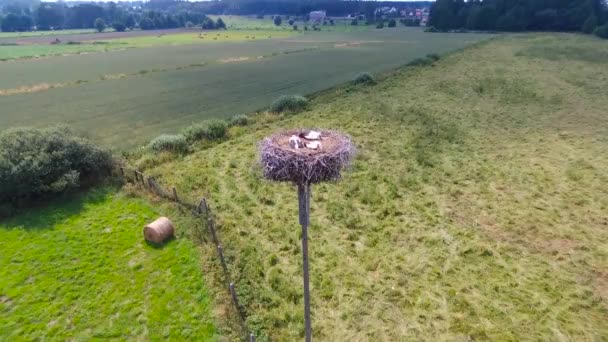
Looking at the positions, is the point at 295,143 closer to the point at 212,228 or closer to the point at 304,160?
the point at 304,160

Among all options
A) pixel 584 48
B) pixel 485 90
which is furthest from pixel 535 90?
pixel 584 48

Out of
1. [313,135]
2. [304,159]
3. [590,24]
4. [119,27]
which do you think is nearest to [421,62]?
[313,135]

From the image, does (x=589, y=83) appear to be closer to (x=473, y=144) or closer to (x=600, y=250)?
(x=473, y=144)

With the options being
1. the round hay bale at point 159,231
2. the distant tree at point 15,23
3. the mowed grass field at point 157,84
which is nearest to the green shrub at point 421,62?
the mowed grass field at point 157,84

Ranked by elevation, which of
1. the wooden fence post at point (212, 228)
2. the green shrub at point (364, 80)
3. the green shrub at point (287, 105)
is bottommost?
the wooden fence post at point (212, 228)

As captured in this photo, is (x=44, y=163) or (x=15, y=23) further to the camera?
(x=15, y=23)

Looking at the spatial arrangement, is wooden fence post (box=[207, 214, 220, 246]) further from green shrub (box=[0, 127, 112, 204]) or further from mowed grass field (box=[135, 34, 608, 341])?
green shrub (box=[0, 127, 112, 204])

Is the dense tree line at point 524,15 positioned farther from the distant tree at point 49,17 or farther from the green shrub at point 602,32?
the distant tree at point 49,17
